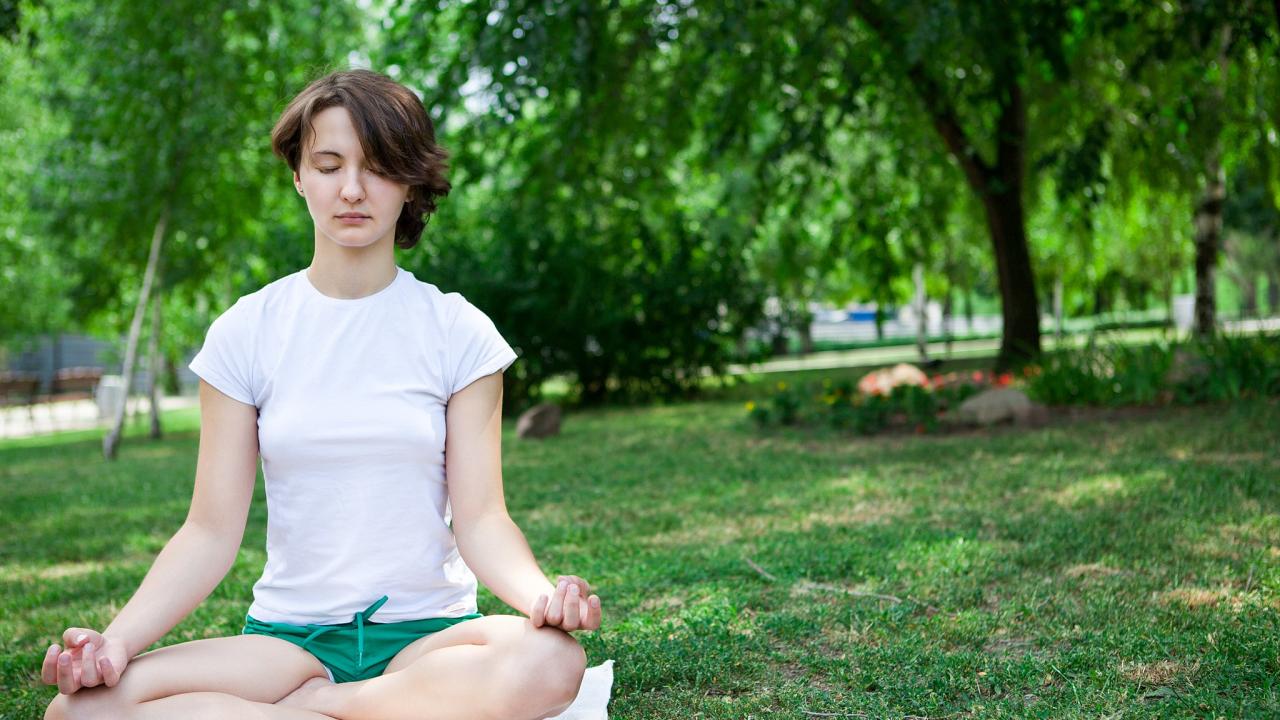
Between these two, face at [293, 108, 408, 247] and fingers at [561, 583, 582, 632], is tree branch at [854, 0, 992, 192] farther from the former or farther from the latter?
fingers at [561, 583, 582, 632]

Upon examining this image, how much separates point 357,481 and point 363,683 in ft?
1.36

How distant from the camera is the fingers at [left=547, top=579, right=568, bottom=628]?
204 centimetres

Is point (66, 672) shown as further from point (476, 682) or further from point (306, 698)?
point (476, 682)

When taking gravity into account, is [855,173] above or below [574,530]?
above

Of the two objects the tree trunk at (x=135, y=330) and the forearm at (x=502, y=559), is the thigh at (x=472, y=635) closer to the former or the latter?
the forearm at (x=502, y=559)

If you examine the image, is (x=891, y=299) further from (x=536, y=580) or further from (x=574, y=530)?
(x=536, y=580)

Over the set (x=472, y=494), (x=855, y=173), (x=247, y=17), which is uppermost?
(x=247, y=17)

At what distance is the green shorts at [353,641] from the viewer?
2.35 m

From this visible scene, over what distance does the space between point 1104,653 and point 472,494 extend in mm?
1869

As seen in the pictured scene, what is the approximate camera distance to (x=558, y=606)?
205cm

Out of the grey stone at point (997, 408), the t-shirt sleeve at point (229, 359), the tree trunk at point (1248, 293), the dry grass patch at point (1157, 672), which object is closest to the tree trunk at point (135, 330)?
the grey stone at point (997, 408)

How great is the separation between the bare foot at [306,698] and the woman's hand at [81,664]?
36 centimetres

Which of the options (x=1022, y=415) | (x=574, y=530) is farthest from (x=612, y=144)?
(x=574, y=530)

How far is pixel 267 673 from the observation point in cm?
222
